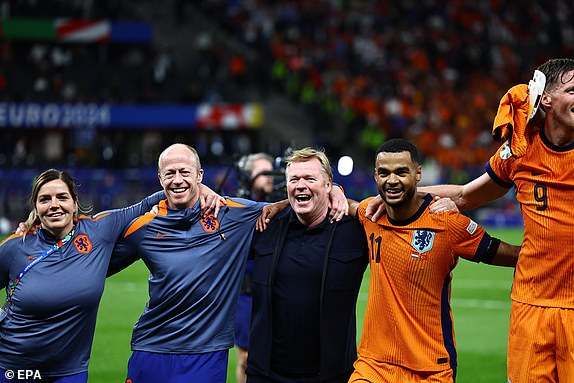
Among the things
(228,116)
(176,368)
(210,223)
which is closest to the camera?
(176,368)

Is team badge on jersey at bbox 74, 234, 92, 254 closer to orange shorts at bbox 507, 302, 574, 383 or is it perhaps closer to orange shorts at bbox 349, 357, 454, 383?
orange shorts at bbox 349, 357, 454, 383

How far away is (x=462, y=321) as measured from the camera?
13266 millimetres

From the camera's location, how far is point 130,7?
33.5 meters

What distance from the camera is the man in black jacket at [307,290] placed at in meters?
5.61

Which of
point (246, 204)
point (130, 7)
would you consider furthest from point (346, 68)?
point (246, 204)

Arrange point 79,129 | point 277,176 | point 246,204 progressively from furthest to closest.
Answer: point 79,129 < point 277,176 < point 246,204

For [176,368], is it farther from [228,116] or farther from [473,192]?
[228,116]

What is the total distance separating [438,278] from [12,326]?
265cm

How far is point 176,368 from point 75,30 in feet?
89.6

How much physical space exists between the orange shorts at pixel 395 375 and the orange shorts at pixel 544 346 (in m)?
0.44

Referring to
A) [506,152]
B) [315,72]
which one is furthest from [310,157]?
[315,72]

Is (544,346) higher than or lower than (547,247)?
lower

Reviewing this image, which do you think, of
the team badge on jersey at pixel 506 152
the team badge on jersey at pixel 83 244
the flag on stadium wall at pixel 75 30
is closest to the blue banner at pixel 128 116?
the flag on stadium wall at pixel 75 30

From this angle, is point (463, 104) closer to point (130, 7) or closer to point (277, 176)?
point (130, 7)
